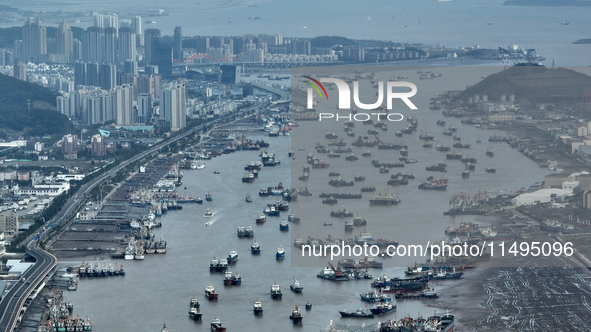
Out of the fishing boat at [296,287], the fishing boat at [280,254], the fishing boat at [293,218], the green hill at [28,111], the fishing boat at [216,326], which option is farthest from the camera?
the green hill at [28,111]

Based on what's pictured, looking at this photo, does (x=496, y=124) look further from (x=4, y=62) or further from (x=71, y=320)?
(x=4, y=62)

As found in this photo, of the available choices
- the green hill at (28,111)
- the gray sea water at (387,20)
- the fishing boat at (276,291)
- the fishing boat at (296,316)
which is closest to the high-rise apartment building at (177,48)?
the gray sea water at (387,20)

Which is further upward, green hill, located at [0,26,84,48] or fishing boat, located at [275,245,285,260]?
green hill, located at [0,26,84,48]

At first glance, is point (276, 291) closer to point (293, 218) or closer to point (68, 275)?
point (68, 275)

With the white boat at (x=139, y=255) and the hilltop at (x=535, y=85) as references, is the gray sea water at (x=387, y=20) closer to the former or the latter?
Answer: the hilltop at (x=535, y=85)

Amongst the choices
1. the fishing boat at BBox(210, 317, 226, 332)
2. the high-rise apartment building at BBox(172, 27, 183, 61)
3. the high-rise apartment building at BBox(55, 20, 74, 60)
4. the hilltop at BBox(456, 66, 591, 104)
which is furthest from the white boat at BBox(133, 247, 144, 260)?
the high-rise apartment building at BBox(55, 20, 74, 60)

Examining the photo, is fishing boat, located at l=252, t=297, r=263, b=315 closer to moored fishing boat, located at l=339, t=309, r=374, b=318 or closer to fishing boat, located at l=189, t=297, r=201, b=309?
fishing boat, located at l=189, t=297, r=201, b=309
